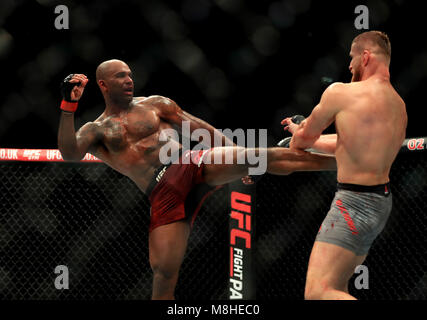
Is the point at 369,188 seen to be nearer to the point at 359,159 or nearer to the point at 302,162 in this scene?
the point at 359,159

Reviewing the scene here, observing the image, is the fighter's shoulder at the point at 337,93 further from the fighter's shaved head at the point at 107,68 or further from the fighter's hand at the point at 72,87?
the fighter's shaved head at the point at 107,68

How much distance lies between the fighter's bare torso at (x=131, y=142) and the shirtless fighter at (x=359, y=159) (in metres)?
1.06

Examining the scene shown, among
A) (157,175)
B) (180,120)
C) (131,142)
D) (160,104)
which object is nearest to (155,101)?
(160,104)

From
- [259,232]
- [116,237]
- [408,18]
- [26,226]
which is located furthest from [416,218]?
[26,226]

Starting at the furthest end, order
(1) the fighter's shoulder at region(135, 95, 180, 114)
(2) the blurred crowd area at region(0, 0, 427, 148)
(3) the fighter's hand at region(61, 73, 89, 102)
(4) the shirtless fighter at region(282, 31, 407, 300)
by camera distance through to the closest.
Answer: (2) the blurred crowd area at region(0, 0, 427, 148) → (1) the fighter's shoulder at region(135, 95, 180, 114) → (3) the fighter's hand at region(61, 73, 89, 102) → (4) the shirtless fighter at region(282, 31, 407, 300)

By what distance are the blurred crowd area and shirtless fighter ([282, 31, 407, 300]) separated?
76.1 inches

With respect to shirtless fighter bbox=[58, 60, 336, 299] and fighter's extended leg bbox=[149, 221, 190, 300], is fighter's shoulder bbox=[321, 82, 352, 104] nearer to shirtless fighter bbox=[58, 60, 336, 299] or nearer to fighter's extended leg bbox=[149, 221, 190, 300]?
shirtless fighter bbox=[58, 60, 336, 299]

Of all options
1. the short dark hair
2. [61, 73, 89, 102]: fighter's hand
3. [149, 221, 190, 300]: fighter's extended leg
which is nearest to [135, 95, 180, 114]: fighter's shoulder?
[61, 73, 89, 102]: fighter's hand

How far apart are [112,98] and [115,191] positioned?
118cm

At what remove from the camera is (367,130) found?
207 centimetres

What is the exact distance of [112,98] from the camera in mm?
2924

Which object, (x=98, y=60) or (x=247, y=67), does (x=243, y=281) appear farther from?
(x=98, y=60)

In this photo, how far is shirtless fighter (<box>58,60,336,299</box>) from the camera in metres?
2.74

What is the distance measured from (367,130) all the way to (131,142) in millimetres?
1314
